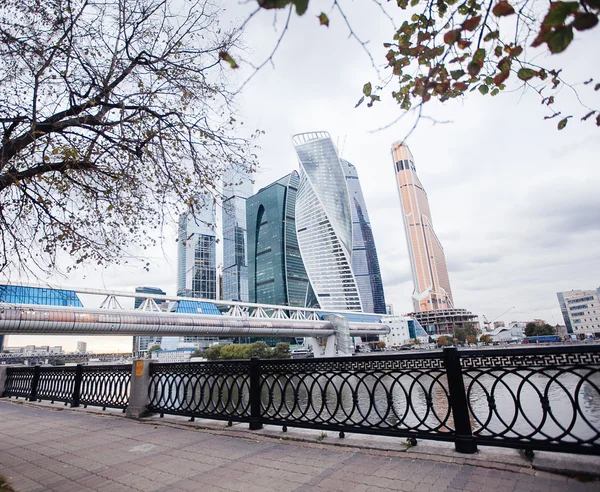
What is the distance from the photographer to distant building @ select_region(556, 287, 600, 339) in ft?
270

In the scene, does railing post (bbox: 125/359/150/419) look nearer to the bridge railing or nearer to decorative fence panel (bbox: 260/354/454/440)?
the bridge railing

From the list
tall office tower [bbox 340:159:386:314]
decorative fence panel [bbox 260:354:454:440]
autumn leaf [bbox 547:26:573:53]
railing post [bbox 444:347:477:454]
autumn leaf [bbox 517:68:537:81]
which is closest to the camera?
autumn leaf [bbox 547:26:573:53]

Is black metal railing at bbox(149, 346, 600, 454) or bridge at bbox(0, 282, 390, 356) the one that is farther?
bridge at bbox(0, 282, 390, 356)

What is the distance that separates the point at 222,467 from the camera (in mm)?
3879

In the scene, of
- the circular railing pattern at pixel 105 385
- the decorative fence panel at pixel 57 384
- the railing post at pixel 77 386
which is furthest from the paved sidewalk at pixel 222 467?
the decorative fence panel at pixel 57 384

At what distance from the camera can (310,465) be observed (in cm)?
376

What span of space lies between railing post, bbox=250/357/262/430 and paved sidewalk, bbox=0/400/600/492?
0.35m

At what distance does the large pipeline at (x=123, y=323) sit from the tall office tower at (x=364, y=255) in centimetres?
11293

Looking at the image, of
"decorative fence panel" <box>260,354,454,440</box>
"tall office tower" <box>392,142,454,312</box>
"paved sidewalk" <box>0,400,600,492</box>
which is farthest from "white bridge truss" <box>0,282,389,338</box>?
"tall office tower" <box>392,142,454,312</box>

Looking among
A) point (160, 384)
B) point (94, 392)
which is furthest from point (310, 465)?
point (94, 392)

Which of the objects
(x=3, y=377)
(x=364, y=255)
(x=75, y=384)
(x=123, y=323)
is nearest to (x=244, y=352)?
(x=123, y=323)

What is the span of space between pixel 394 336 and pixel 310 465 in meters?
104

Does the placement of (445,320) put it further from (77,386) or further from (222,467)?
(222,467)

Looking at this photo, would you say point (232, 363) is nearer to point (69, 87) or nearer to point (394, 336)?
point (69, 87)
